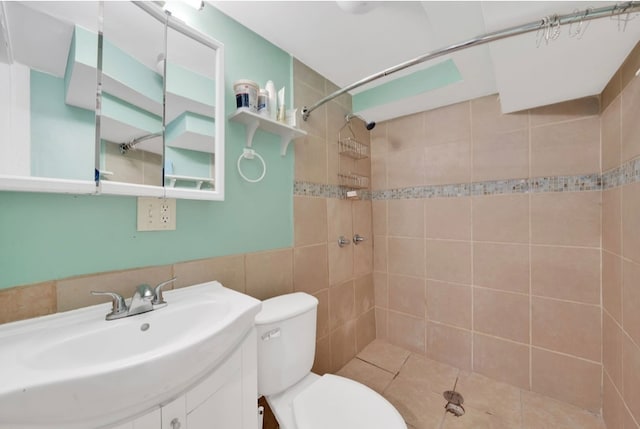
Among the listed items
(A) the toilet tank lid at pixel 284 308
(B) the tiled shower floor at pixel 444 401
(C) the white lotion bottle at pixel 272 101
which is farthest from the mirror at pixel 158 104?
(B) the tiled shower floor at pixel 444 401

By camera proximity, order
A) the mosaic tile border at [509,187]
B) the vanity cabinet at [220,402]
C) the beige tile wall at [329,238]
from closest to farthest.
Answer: the vanity cabinet at [220,402]
the mosaic tile border at [509,187]
the beige tile wall at [329,238]

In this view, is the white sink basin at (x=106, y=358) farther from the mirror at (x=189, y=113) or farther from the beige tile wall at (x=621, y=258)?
the beige tile wall at (x=621, y=258)

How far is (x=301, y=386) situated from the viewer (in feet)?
3.85

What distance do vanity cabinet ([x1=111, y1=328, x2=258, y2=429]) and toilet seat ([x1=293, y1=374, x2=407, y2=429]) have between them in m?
0.21

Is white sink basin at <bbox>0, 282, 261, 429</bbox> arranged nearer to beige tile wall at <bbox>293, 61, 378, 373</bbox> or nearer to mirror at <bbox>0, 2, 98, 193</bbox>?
mirror at <bbox>0, 2, 98, 193</bbox>

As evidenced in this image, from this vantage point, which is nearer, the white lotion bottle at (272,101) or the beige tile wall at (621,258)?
the beige tile wall at (621,258)

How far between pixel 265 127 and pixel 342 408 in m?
1.34

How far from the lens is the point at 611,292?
125 centimetres

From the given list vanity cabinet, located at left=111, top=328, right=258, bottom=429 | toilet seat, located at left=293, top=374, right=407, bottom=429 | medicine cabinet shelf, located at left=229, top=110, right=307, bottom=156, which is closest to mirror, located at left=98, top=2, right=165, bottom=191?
medicine cabinet shelf, located at left=229, top=110, right=307, bottom=156

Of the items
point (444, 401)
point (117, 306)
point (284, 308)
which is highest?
point (117, 306)

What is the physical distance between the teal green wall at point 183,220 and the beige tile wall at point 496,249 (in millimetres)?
1081

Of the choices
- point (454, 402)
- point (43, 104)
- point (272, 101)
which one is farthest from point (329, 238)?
point (43, 104)

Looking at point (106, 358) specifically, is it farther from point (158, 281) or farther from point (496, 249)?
point (496, 249)

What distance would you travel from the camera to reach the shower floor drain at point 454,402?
143 centimetres
